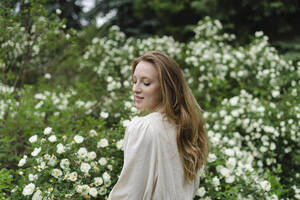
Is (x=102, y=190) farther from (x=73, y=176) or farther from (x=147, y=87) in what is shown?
(x=147, y=87)

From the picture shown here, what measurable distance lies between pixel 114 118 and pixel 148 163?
78.2 inches

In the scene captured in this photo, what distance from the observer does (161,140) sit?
143cm

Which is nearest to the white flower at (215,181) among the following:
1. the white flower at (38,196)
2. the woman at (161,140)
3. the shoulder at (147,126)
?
the woman at (161,140)

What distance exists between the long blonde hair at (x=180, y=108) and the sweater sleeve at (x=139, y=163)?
Answer: 21 cm

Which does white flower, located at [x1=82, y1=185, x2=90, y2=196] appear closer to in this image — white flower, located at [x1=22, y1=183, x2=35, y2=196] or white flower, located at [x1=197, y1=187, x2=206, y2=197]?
white flower, located at [x1=22, y1=183, x2=35, y2=196]

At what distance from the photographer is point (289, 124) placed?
320 centimetres

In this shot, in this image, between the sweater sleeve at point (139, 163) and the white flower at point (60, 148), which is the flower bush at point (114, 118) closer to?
the white flower at point (60, 148)

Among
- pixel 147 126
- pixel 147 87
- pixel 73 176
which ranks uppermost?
pixel 147 87

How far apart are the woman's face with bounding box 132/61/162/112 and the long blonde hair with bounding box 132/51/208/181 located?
4 cm

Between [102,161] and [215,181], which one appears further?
[215,181]

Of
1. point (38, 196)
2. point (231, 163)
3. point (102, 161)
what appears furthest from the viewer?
point (231, 163)

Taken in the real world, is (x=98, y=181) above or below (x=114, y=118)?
below

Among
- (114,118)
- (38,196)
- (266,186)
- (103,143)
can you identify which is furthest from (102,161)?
(266,186)

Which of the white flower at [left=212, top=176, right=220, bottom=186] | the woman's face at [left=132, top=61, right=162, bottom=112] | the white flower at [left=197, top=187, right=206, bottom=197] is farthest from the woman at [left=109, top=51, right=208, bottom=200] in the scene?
the white flower at [left=212, top=176, right=220, bottom=186]
